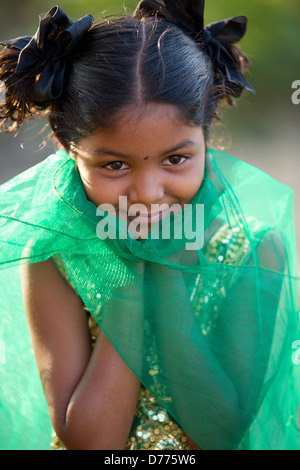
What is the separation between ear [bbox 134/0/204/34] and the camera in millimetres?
1516

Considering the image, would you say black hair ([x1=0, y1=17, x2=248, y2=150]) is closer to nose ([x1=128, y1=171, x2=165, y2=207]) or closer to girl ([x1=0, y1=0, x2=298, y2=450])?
girl ([x1=0, y1=0, x2=298, y2=450])

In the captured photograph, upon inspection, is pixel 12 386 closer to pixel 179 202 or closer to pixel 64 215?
pixel 64 215

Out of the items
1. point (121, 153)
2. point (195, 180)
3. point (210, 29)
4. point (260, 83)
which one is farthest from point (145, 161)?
point (260, 83)

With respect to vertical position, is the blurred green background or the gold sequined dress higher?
the gold sequined dress

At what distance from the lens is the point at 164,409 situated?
5.11ft

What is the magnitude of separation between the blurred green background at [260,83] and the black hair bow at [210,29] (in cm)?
297

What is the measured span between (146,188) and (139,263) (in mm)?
234

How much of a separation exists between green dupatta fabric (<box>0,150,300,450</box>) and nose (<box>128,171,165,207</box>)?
0.35 feet

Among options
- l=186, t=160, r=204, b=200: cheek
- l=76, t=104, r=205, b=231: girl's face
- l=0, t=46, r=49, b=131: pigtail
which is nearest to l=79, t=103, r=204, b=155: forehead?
l=76, t=104, r=205, b=231: girl's face

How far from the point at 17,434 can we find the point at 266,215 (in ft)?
3.29

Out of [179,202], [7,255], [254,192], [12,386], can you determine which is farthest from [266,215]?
[12,386]

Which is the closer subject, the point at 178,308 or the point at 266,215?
the point at 178,308

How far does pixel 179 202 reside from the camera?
4.79 ft

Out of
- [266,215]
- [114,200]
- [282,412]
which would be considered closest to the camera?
[114,200]
